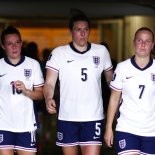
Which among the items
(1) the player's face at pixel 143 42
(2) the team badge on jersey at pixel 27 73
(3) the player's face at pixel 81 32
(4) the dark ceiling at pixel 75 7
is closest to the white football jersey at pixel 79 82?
(3) the player's face at pixel 81 32

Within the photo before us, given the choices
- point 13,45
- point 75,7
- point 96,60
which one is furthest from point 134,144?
point 75,7

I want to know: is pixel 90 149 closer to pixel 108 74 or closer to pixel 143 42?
pixel 108 74

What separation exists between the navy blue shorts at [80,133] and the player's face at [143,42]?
2.99ft

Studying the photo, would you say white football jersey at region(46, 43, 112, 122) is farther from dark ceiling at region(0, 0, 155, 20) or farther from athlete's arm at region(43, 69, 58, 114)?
dark ceiling at region(0, 0, 155, 20)

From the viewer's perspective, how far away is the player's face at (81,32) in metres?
5.13

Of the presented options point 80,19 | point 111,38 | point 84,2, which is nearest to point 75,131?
point 80,19

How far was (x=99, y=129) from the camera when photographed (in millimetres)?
5258

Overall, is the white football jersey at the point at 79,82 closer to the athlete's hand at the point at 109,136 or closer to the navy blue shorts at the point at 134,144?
the athlete's hand at the point at 109,136

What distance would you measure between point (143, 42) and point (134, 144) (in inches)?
38.6

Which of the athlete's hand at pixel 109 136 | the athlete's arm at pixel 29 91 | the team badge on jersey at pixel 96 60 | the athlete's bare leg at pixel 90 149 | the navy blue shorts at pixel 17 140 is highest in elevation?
the team badge on jersey at pixel 96 60

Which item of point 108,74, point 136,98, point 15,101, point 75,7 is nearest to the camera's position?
point 136,98

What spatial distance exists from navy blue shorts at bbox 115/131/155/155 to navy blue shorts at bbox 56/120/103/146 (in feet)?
1.29

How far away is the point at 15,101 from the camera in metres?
5.05

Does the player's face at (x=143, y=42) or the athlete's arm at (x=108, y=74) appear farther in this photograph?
the athlete's arm at (x=108, y=74)
